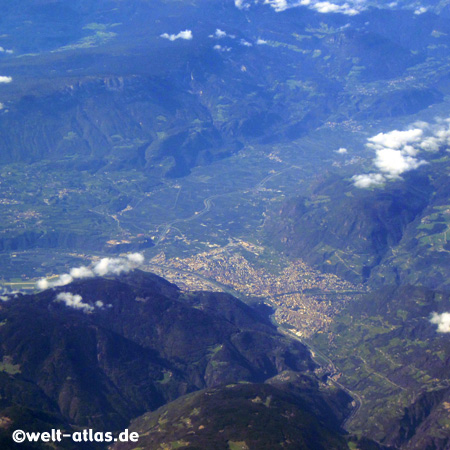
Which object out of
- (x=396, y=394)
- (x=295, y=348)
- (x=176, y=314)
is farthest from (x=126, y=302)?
(x=396, y=394)

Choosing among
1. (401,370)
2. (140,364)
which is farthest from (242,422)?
(401,370)

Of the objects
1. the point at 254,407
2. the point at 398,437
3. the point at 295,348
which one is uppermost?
the point at 254,407

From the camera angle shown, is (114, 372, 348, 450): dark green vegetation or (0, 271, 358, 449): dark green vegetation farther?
(0, 271, 358, 449): dark green vegetation

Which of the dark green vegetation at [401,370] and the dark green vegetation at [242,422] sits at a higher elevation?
the dark green vegetation at [242,422]

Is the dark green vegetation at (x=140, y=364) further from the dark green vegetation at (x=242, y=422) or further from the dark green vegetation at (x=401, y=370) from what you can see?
the dark green vegetation at (x=401, y=370)

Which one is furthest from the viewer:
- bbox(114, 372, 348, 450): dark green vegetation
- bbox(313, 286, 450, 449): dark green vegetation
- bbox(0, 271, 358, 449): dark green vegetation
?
bbox(313, 286, 450, 449): dark green vegetation

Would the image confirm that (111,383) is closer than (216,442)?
No

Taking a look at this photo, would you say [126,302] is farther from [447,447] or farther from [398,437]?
[447,447]

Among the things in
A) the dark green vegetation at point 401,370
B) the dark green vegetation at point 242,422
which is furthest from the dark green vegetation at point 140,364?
the dark green vegetation at point 401,370

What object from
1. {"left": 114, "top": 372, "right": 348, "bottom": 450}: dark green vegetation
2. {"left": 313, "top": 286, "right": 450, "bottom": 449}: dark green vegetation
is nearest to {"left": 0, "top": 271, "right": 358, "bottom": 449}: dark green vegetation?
{"left": 114, "top": 372, "right": 348, "bottom": 450}: dark green vegetation

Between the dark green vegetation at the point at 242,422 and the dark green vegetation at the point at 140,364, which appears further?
the dark green vegetation at the point at 140,364

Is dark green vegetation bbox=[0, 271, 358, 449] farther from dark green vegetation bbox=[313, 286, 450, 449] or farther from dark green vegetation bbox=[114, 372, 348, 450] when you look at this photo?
dark green vegetation bbox=[313, 286, 450, 449]
